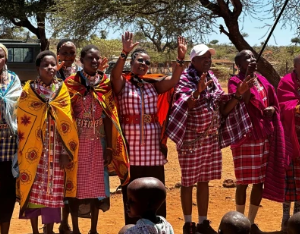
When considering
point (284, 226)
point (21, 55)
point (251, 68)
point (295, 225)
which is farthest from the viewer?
point (21, 55)

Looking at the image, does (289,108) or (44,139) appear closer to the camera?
(44,139)

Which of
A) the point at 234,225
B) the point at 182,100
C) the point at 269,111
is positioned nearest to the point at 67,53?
the point at 182,100

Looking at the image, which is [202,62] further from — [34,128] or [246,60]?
[34,128]

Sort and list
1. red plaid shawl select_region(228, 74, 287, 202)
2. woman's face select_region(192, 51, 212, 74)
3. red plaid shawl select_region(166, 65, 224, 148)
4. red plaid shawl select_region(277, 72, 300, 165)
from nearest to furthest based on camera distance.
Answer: red plaid shawl select_region(166, 65, 224, 148) → woman's face select_region(192, 51, 212, 74) → red plaid shawl select_region(228, 74, 287, 202) → red plaid shawl select_region(277, 72, 300, 165)

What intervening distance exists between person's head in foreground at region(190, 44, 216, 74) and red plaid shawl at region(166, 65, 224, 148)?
0.07 m

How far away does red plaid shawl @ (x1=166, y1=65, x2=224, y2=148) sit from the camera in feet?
15.9

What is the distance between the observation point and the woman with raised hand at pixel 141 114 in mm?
4723

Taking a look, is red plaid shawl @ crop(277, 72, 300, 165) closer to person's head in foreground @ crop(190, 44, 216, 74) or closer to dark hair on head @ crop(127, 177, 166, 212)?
person's head in foreground @ crop(190, 44, 216, 74)

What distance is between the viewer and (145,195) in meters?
2.75

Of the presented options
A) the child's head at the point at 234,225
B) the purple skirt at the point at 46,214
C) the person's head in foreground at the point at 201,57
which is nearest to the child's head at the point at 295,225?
the child's head at the point at 234,225

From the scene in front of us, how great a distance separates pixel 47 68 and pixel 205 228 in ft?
7.34

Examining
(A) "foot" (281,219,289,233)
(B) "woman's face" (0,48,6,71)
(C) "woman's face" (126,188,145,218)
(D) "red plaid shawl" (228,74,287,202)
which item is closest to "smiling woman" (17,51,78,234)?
(B) "woman's face" (0,48,6,71)

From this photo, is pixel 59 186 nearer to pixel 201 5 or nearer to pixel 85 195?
pixel 85 195

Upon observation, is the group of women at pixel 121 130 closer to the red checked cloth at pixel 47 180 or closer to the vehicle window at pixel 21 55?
the red checked cloth at pixel 47 180
